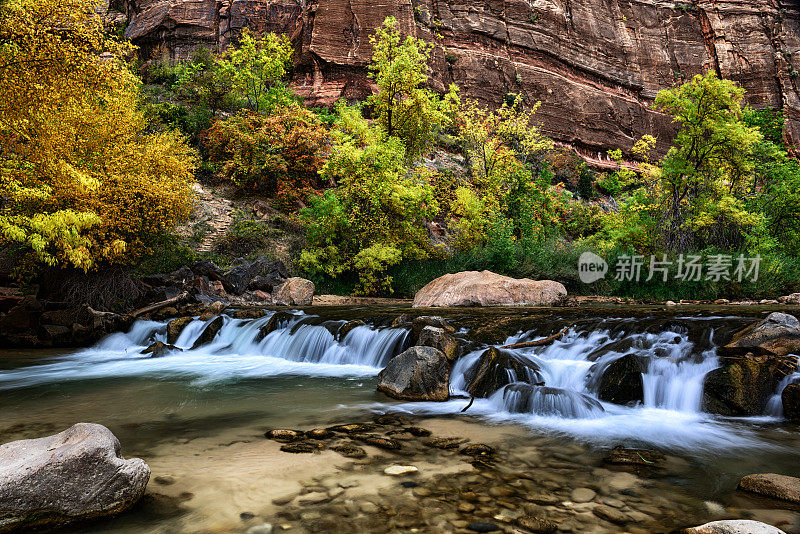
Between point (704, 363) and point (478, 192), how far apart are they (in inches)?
696

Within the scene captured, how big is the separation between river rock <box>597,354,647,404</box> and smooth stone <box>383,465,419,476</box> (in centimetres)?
311

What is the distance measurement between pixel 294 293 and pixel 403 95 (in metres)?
9.75

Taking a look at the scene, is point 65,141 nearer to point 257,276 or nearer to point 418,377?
point 257,276

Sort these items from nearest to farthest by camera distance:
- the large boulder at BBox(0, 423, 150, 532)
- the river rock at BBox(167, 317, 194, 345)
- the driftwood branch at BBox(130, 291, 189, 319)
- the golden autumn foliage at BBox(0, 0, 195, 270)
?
the large boulder at BBox(0, 423, 150, 532)
the golden autumn foliage at BBox(0, 0, 195, 270)
the river rock at BBox(167, 317, 194, 345)
the driftwood branch at BBox(130, 291, 189, 319)

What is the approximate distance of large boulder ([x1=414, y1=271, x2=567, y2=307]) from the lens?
13016 mm

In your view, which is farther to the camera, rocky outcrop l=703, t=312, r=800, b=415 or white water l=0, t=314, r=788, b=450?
rocky outcrop l=703, t=312, r=800, b=415

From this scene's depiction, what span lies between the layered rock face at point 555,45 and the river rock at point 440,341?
28708mm

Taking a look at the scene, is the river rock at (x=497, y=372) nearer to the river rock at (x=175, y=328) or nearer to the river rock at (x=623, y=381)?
the river rock at (x=623, y=381)

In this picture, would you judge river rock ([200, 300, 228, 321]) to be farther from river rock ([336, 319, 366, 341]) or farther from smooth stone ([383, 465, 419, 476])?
smooth stone ([383, 465, 419, 476])

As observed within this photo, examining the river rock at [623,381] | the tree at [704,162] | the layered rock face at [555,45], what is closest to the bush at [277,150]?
the layered rock face at [555,45]

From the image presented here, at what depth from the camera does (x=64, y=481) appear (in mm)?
2207

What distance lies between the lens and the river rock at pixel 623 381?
4.91 m

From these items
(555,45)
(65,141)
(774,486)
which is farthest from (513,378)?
(555,45)

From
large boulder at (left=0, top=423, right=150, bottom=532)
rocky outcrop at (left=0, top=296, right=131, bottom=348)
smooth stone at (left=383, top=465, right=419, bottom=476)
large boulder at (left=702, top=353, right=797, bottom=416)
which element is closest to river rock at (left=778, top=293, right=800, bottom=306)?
large boulder at (left=702, top=353, right=797, bottom=416)
